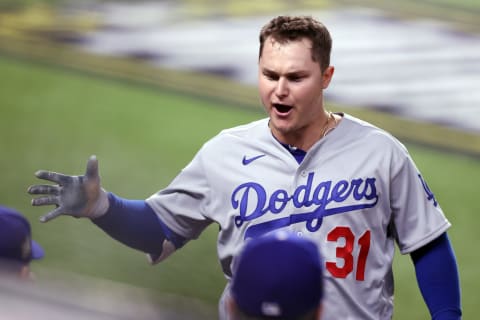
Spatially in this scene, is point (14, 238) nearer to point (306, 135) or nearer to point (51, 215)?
point (51, 215)

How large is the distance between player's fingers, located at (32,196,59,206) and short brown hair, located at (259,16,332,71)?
75 centimetres

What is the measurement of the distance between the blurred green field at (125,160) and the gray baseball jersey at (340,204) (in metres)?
1.75

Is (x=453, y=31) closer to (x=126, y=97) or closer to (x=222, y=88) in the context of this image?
(x=222, y=88)

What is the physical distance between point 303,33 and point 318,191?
0.44m

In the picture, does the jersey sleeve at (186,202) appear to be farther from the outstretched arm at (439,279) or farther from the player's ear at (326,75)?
the outstretched arm at (439,279)

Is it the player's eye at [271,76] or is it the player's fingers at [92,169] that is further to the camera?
the player's fingers at [92,169]

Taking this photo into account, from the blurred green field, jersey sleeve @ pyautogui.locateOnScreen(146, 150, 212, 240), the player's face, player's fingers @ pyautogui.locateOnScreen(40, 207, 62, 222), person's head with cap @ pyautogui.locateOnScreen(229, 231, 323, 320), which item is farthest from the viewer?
the blurred green field

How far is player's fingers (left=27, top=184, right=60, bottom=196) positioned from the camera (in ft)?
10.1

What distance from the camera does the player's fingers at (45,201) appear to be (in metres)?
3.04

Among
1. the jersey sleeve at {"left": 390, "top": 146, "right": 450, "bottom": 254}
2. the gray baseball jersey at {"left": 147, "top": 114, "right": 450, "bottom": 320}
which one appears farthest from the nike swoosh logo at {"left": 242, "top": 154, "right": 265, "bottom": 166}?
the jersey sleeve at {"left": 390, "top": 146, "right": 450, "bottom": 254}

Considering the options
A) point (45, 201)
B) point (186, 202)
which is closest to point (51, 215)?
point (45, 201)

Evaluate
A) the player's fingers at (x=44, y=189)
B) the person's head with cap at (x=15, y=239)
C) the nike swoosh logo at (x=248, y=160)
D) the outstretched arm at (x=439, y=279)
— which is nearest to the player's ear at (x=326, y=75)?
the nike swoosh logo at (x=248, y=160)

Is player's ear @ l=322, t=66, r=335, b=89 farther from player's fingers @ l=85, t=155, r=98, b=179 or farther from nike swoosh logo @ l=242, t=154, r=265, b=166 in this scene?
player's fingers @ l=85, t=155, r=98, b=179

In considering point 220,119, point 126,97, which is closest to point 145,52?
point 126,97
